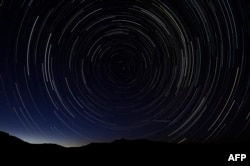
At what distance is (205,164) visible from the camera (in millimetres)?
28516

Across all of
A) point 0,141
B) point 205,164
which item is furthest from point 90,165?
point 0,141

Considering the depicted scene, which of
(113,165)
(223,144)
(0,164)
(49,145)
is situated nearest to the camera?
(0,164)

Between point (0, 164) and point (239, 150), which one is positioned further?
point (239, 150)

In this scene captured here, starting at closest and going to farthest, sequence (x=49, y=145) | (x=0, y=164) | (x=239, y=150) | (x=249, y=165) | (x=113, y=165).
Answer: (x=249, y=165) < (x=0, y=164) < (x=113, y=165) < (x=239, y=150) < (x=49, y=145)

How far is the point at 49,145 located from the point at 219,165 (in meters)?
31.7

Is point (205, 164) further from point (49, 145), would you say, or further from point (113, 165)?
point (49, 145)

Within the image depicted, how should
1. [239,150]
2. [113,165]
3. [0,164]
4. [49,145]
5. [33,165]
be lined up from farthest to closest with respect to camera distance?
[49,145] < [239,150] < [113,165] < [33,165] < [0,164]

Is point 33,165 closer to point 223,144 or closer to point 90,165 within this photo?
point 90,165

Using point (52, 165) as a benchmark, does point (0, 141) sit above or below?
above

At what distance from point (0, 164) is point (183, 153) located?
1019 inches

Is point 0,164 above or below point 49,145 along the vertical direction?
below

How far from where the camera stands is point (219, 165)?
2697 cm

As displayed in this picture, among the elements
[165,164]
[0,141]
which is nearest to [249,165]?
[165,164]

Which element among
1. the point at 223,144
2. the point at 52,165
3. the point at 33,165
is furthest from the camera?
the point at 223,144
